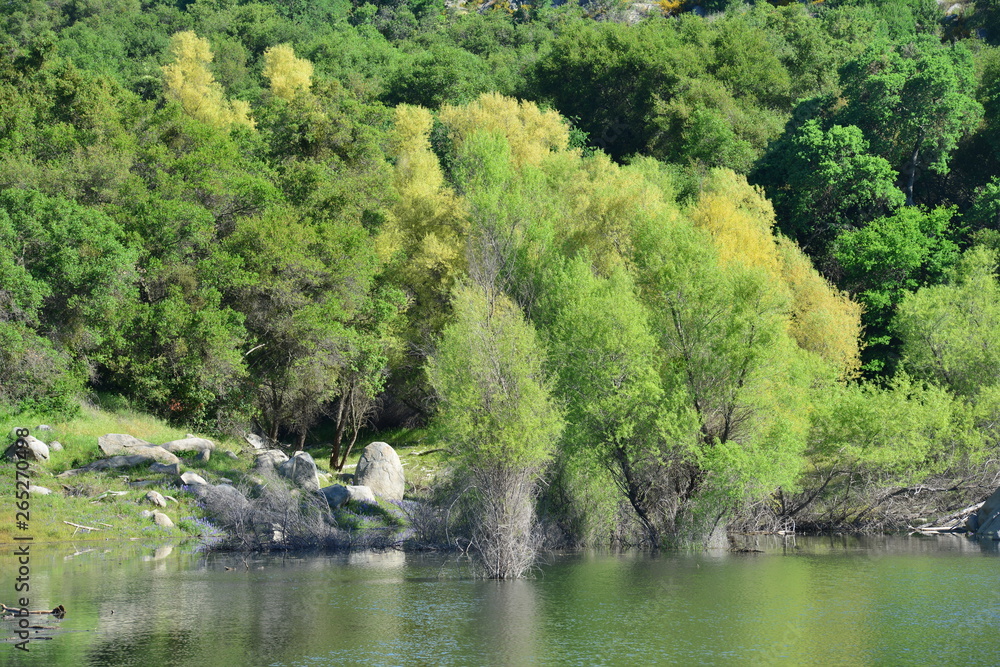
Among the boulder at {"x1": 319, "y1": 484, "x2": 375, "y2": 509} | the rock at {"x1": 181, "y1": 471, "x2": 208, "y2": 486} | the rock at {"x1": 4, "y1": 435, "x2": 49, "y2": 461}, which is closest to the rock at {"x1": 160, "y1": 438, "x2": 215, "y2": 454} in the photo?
the rock at {"x1": 181, "y1": 471, "x2": 208, "y2": 486}

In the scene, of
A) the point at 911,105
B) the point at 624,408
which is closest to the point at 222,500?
the point at 624,408

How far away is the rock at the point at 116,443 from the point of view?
45469mm

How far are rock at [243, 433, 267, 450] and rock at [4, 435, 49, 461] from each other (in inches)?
480

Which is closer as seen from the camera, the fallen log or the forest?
the forest

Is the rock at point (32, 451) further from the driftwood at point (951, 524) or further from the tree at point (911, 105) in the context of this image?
the tree at point (911, 105)

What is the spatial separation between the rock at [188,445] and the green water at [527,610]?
955 cm

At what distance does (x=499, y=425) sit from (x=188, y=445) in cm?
2198

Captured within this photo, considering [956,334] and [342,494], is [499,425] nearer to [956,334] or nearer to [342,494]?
[342,494]

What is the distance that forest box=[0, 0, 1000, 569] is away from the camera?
39281 mm

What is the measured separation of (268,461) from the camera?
4688 centimetres

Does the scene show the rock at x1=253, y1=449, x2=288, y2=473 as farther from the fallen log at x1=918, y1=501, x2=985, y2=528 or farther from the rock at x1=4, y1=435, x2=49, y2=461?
the fallen log at x1=918, y1=501, x2=985, y2=528

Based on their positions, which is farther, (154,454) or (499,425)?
(154,454)

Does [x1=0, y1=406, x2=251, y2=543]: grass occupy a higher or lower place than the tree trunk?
lower

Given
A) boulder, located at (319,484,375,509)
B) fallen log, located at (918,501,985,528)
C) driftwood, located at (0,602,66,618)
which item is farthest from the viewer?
fallen log, located at (918,501,985,528)
